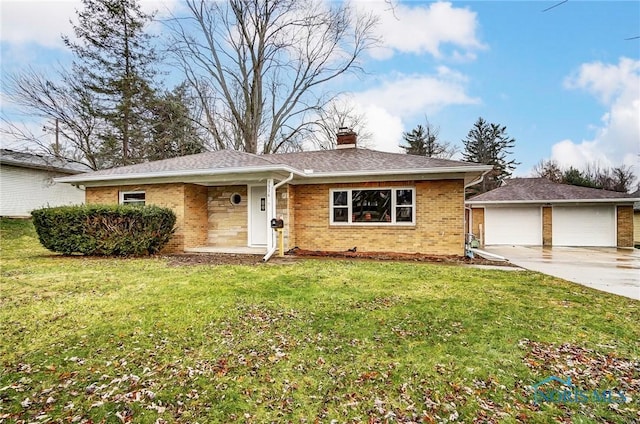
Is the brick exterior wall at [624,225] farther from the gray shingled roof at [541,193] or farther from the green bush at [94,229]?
the green bush at [94,229]

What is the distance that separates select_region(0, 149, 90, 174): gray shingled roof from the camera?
15383 mm

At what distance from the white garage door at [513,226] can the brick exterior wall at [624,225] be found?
3.23m

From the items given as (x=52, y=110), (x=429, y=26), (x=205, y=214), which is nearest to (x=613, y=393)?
(x=429, y=26)

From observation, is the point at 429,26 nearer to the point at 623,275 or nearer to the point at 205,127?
the point at 623,275

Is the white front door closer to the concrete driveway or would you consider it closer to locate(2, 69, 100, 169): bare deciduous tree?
the concrete driveway

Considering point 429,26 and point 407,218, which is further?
point 407,218

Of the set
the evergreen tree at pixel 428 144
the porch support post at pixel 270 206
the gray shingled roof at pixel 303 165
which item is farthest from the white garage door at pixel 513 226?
the evergreen tree at pixel 428 144

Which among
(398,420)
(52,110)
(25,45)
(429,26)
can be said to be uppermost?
(25,45)

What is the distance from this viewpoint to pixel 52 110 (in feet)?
56.7

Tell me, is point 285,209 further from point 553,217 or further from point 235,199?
point 553,217

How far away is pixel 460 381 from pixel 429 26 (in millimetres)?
5699

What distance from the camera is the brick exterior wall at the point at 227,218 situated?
1155cm

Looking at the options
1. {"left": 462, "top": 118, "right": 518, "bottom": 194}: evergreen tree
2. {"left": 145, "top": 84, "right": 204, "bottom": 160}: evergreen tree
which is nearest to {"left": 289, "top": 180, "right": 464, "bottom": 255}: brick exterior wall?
{"left": 145, "top": 84, "right": 204, "bottom": 160}: evergreen tree

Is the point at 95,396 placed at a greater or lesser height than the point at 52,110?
lesser
